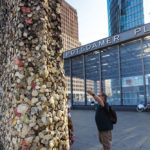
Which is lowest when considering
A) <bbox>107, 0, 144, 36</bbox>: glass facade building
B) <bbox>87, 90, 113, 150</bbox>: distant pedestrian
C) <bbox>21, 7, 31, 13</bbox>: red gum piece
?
<bbox>87, 90, 113, 150</bbox>: distant pedestrian

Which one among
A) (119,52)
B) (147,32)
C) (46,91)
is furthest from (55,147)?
(119,52)

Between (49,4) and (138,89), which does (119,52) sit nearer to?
(138,89)

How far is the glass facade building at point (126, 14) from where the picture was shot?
210ft

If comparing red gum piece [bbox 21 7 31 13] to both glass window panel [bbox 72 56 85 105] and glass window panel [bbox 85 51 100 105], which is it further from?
glass window panel [bbox 72 56 85 105]

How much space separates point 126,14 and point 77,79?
182ft

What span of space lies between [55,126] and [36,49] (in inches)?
50.2

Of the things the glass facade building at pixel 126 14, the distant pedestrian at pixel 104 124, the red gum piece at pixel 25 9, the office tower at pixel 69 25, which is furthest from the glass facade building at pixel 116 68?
the office tower at pixel 69 25

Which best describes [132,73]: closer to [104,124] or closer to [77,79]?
[77,79]

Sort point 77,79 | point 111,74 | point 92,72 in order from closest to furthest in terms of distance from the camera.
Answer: point 111,74, point 92,72, point 77,79

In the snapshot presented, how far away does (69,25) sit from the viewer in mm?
130375

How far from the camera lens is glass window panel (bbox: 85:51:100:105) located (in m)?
21.5

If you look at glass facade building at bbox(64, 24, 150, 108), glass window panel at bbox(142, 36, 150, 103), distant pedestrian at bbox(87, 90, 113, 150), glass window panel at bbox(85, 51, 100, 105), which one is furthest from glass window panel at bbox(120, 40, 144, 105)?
distant pedestrian at bbox(87, 90, 113, 150)

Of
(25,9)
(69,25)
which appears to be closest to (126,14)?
(69,25)

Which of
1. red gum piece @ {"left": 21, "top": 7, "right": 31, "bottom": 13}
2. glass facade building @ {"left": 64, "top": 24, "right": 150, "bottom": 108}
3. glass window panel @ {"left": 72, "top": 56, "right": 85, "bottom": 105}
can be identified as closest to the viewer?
red gum piece @ {"left": 21, "top": 7, "right": 31, "bottom": 13}
